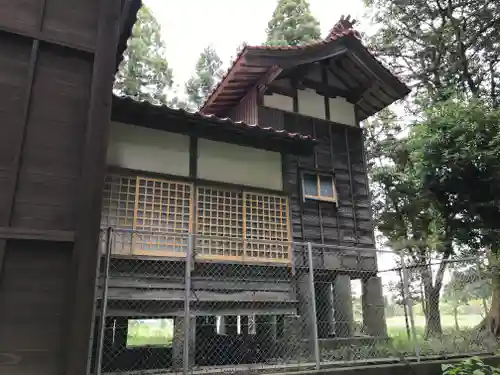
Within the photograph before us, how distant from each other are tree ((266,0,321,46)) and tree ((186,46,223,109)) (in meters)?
4.69

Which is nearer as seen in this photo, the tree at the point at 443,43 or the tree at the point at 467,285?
the tree at the point at 467,285

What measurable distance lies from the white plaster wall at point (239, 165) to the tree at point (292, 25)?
1389 centimetres

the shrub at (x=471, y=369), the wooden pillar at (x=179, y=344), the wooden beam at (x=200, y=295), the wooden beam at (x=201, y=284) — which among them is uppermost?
the wooden beam at (x=201, y=284)

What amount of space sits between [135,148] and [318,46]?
5.40m

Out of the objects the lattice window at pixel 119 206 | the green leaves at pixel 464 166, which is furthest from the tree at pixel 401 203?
the lattice window at pixel 119 206

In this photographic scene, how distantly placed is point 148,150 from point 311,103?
496 cm

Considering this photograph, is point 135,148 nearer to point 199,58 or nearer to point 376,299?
→ point 376,299

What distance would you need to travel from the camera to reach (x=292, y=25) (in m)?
22.8

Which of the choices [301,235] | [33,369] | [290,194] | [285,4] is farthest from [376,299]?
[285,4]

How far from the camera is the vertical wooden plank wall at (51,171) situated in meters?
3.23

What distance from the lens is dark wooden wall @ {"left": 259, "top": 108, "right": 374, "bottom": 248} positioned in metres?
9.39

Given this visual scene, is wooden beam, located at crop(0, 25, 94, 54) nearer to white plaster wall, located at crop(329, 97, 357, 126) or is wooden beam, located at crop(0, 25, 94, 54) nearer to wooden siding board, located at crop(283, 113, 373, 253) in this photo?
wooden siding board, located at crop(283, 113, 373, 253)

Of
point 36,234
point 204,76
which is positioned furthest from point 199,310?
point 204,76

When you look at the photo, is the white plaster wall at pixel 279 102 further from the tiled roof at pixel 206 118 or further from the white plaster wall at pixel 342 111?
the tiled roof at pixel 206 118
